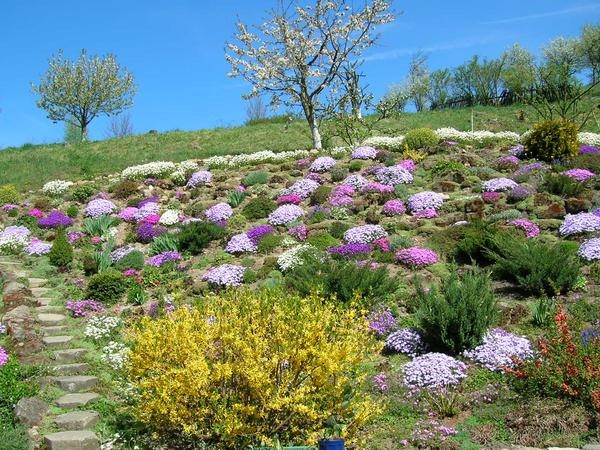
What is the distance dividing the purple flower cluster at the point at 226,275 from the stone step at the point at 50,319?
2762 millimetres

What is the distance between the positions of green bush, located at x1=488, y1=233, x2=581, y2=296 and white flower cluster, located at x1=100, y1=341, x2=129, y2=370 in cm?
607

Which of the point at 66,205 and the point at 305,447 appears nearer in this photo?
the point at 305,447

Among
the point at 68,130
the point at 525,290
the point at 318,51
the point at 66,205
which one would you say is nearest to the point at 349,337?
the point at 525,290

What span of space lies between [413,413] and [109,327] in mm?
5444

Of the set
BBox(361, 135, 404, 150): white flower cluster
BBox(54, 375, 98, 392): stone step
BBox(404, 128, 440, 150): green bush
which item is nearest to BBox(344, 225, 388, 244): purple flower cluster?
BBox(54, 375, 98, 392): stone step

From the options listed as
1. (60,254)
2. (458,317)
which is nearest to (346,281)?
(458,317)

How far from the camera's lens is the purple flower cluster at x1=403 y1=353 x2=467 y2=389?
24.2 ft

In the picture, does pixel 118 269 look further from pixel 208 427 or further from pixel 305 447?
pixel 305 447

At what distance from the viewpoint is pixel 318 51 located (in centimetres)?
2455

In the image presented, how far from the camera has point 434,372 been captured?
24.5ft

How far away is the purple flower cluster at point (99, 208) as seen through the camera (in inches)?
682

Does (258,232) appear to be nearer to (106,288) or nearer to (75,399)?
(106,288)

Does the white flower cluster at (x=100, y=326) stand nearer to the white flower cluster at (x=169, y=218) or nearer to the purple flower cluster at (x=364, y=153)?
the white flower cluster at (x=169, y=218)

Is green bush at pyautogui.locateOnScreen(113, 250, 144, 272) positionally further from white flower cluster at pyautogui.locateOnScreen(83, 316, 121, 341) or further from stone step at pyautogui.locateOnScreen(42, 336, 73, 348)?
stone step at pyautogui.locateOnScreen(42, 336, 73, 348)
